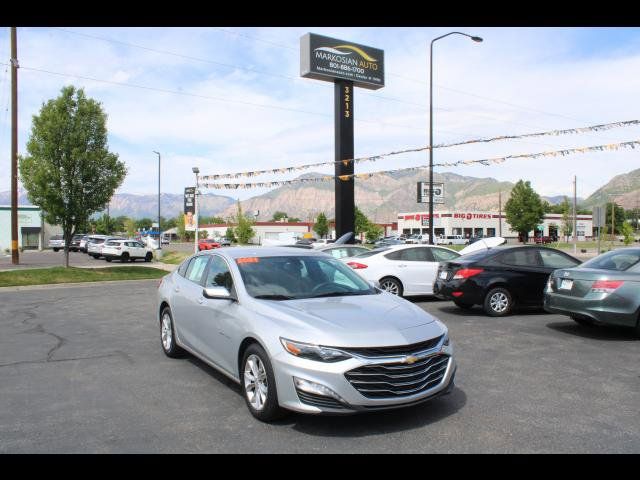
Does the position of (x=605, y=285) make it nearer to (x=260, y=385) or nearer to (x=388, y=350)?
(x=388, y=350)

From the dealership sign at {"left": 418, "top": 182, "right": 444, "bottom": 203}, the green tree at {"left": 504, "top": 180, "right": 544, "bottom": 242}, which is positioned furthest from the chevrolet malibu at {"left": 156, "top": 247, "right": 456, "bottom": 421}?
the green tree at {"left": 504, "top": 180, "right": 544, "bottom": 242}

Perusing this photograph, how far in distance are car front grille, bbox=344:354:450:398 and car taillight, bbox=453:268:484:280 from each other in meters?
6.22

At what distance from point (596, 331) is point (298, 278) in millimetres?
5898

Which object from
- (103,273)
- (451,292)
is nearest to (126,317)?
(451,292)

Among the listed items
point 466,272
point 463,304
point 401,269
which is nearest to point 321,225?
point 401,269

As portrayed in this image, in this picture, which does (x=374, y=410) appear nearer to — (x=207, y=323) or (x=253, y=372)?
(x=253, y=372)

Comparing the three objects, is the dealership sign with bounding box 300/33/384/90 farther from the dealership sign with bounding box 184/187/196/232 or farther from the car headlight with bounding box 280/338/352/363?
the car headlight with bounding box 280/338/352/363

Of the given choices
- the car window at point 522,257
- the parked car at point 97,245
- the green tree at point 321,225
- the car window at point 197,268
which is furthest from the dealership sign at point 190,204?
the green tree at point 321,225

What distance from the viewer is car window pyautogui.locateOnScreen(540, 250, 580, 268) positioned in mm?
10977

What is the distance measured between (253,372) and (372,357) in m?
1.17

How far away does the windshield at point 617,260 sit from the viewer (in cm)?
844

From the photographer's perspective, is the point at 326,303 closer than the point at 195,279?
Yes

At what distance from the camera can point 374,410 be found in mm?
4340

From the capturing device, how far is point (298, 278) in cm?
582
